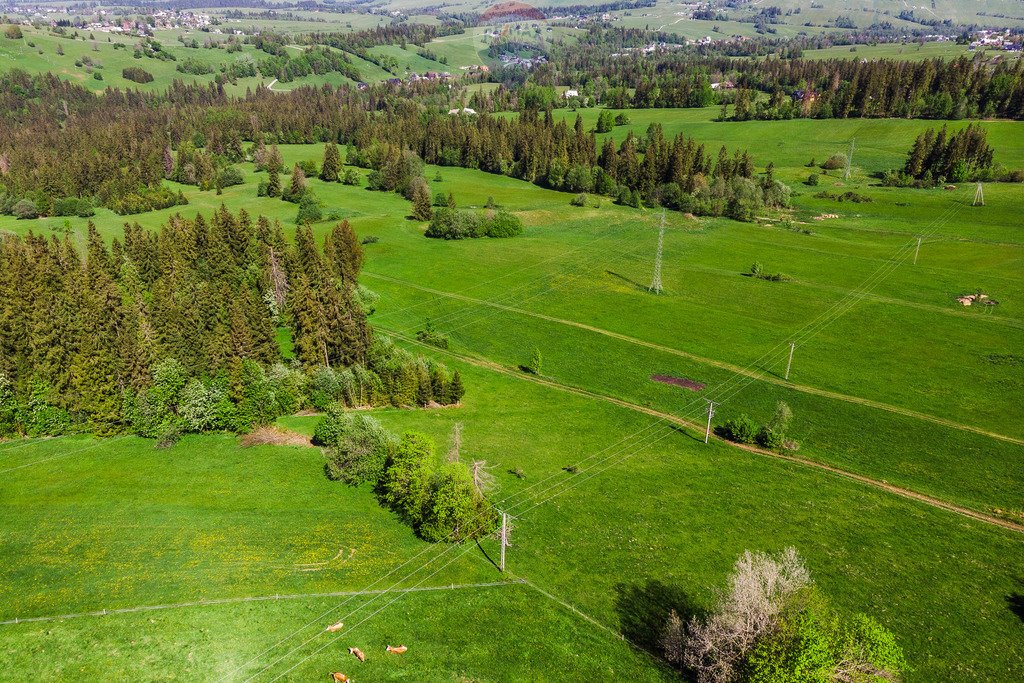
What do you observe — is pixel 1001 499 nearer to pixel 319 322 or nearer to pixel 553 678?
pixel 553 678

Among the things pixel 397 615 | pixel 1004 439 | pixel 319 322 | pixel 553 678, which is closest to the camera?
pixel 553 678

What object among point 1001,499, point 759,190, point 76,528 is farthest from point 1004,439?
point 759,190

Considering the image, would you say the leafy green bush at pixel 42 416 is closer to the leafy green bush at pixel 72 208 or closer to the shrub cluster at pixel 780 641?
the shrub cluster at pixel 780 641

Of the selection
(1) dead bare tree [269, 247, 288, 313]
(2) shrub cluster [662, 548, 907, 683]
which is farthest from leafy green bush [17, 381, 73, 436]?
(2) shrub cluster [662, 548, 907, 683]

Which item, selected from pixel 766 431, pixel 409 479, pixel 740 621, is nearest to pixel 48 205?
pixel 409 479

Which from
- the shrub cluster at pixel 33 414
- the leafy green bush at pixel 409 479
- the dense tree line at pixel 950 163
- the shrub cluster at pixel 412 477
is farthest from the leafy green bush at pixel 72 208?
the dense tree line at pixel 950 163

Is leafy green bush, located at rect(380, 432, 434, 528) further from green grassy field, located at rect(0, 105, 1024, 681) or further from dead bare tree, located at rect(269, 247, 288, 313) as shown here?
dead bare tree, located at rect(269, 247, 288, 313)

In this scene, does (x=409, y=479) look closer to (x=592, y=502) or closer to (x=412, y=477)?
(x=412, y=477)
